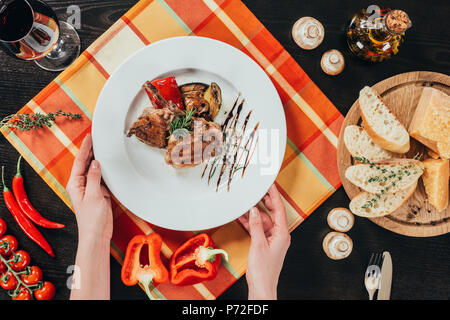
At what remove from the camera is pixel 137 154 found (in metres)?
1.67

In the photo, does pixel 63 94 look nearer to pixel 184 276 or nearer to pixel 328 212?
pixel 184 276

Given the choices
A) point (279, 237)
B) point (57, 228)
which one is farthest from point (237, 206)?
point (57, 228)

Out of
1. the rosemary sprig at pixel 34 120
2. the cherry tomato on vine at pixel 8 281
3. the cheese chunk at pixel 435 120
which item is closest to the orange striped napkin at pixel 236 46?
the rosemary sprig at pixel 34 120

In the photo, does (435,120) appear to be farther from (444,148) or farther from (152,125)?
(152,125)

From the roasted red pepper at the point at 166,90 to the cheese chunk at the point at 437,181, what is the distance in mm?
1389

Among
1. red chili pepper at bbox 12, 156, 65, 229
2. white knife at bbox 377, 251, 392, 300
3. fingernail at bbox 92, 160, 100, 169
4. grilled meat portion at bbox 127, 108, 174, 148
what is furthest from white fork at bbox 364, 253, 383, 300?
red chili pepper at bbox 12, 156, 65, 229

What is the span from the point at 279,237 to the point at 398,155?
80 centimetres

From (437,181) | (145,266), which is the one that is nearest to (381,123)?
(437,181)

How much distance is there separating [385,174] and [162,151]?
120 cm

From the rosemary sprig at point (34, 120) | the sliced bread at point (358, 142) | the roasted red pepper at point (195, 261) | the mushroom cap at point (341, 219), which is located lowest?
the mushroom cap at point (341, 219)

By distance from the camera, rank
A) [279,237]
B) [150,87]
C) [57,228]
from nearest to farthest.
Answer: [150,87] < [279,237] < [57,228]

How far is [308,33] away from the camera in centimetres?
167

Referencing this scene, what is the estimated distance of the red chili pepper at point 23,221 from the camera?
5.66 feet

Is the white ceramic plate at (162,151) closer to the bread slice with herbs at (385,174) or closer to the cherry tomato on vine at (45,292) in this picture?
the bread slice with herbs at (385,174)
